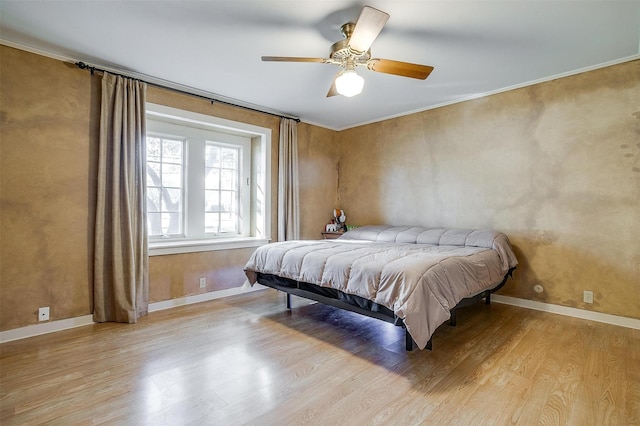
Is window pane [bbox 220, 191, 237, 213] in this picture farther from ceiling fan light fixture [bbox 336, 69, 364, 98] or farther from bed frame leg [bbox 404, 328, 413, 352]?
bed frame leg [bbox 404, 328, 413, 352]

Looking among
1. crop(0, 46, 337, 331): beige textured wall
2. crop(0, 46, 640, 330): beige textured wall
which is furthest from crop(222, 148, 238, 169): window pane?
crop(0, 46, 337, 331): beige textured wall

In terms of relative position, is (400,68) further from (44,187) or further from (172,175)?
(44,187)

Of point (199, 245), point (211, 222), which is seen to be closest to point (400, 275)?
point (199, 245)

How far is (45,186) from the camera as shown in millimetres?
2775

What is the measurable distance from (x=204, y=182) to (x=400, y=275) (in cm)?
293

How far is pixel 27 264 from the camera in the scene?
2686 millimetres

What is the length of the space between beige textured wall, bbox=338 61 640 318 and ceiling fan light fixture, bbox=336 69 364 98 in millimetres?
2235

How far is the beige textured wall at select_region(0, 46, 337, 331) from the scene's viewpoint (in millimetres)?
2609

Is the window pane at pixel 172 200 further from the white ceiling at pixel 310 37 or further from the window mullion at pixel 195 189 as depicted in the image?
the white ceiling at pixel 310 37

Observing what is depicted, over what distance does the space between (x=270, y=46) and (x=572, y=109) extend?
3.10 metres

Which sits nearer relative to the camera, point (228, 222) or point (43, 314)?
point (43, 314)

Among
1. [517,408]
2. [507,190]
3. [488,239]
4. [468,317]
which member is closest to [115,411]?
[517,408]

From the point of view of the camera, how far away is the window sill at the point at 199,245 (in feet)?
11.5

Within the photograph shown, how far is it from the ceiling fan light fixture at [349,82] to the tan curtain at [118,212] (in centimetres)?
219
